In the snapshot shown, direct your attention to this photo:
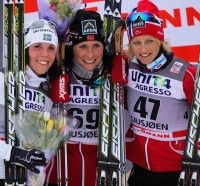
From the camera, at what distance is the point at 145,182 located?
3516 millimetres

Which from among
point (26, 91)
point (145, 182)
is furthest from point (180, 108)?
point (26, 91)

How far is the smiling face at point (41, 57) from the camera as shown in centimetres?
313

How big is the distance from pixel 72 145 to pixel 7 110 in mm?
630

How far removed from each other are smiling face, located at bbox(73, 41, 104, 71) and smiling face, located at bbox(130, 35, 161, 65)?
23 cm

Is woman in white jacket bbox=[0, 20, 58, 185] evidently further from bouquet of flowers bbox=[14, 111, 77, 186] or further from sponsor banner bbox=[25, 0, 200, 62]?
sponsor banner bbox=[25, 0, 200, 62]

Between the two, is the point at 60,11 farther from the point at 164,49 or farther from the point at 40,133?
the point at 40,133

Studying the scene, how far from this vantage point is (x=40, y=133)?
9.63 ft

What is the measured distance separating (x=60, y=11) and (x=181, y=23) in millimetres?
1587

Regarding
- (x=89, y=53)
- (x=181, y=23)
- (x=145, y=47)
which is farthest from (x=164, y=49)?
(x=181, y=23)

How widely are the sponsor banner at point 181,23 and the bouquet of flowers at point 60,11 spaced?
3.93 feet

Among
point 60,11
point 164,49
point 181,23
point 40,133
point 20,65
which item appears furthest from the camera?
point 181,23

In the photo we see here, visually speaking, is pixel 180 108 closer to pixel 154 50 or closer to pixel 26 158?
pixel 154 50

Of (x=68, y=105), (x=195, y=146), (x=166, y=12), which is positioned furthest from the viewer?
(x=166, y=12)

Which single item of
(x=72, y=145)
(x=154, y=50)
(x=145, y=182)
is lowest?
(x=145, y=182)
